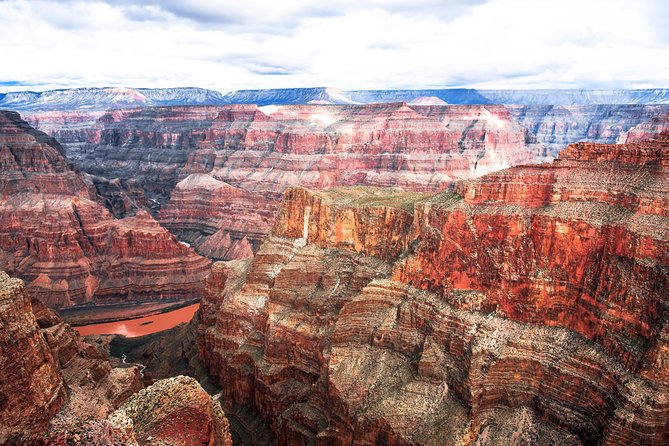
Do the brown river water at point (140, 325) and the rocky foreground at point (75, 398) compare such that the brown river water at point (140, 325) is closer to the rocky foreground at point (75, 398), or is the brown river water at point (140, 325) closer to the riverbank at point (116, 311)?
the riverbank at point (116, 311)

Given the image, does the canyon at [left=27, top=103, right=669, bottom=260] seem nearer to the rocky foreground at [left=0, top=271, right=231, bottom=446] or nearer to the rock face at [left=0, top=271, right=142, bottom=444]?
the rocky foreground at [left=0, top=271, right=231, bottom=446]

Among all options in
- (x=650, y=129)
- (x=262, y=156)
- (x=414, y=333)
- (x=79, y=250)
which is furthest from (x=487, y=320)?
(x=650, y=129)

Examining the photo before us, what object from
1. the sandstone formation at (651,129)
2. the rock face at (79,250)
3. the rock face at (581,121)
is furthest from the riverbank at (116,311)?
the rock face at (581,121)

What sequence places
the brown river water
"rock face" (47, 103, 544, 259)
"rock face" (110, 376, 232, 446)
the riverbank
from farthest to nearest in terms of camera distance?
1. "rock face" (47, 103, 544, 259)
2. the riverbank
3. the brown river water
4. "rock face" (110, 376, 232, 446)

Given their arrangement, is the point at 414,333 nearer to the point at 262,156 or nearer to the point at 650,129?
the point at 262,156

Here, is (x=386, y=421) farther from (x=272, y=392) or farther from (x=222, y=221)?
(x=222, y=221)

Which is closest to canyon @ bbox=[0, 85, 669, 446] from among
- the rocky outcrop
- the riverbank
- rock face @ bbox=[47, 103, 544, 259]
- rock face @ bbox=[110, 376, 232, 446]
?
rock face @ bbox=[110, 376, 232, 446]
